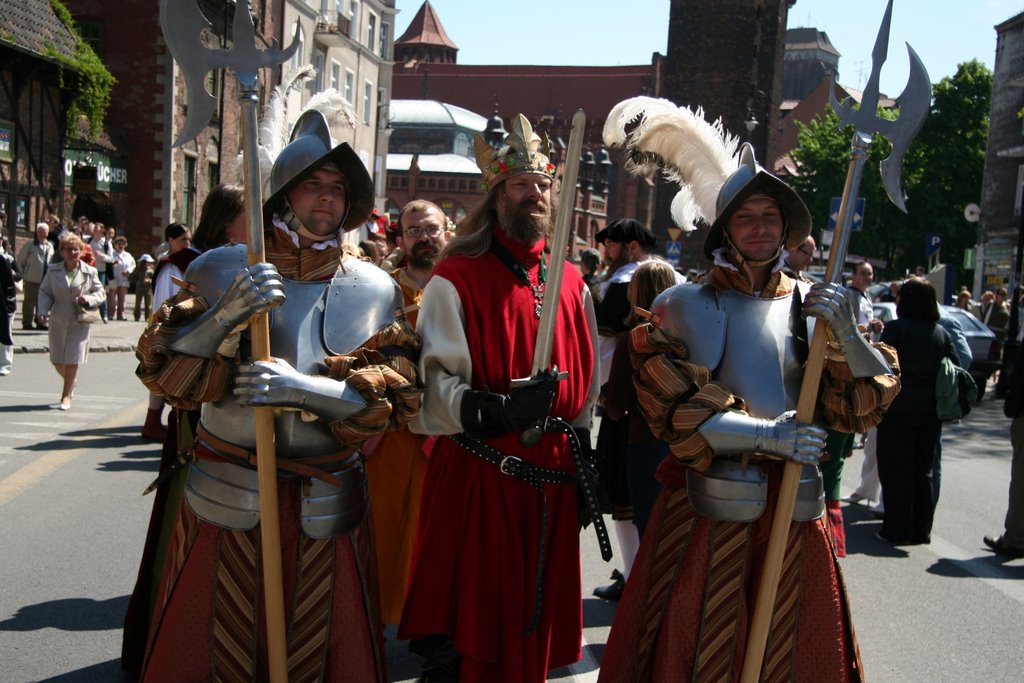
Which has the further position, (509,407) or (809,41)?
(809,41)

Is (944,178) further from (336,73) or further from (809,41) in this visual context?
(809,41)

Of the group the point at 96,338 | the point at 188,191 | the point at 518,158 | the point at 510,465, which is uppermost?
the point at 188,191

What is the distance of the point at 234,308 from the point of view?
3.05 metres

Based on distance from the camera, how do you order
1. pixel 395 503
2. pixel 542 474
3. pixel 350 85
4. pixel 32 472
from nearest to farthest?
pixel 542 474 < pixel 395 503 < pixel 32 472 < pixel 350 85

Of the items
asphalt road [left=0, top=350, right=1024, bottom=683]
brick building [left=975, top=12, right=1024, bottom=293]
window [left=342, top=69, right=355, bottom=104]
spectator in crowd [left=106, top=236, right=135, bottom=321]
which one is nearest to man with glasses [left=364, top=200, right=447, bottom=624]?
asphalt road [left=0, top=350, right=1024, bottom=683]

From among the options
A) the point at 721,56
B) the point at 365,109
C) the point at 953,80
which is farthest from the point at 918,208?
the point at 365,109

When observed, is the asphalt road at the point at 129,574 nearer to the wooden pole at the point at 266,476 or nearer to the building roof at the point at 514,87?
the wooden pole at the point at 266,476

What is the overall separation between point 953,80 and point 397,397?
53530 mm

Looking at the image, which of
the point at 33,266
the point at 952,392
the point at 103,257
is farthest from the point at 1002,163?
the point at 952,392

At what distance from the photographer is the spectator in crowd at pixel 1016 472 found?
7.03 meters

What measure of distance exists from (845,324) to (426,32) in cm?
10754

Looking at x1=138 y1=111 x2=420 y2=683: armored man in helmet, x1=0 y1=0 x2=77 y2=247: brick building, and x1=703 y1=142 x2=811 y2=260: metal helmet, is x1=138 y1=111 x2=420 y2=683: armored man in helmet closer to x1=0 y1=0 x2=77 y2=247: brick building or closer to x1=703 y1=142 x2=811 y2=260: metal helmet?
x1=703 y1=142 x2=811 y2=260: metal helmet

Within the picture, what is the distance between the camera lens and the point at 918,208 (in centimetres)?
5134

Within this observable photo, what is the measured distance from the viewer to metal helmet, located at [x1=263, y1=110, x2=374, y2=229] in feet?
11.1
